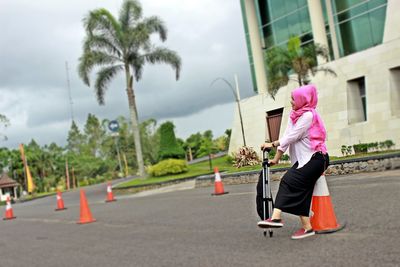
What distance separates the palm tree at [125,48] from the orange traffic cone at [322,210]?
24.8 m

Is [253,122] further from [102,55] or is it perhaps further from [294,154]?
[102,55]

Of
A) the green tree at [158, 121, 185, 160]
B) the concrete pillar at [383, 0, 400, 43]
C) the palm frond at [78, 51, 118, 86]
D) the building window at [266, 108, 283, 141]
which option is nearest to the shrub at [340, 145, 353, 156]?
the building window at [266, 108, 283, 141]

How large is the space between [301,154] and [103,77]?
26.4 metres

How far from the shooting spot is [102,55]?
30.0 meters

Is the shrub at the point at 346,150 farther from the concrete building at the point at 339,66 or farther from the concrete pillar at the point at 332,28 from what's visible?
→ the concrete pillar at the point at 332,28

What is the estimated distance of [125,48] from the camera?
1198 inches

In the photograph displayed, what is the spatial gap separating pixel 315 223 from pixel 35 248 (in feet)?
17.7

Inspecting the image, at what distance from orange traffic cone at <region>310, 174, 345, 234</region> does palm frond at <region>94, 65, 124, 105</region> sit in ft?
85.4

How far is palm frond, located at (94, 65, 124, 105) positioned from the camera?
3048cm

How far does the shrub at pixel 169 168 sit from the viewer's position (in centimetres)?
2894

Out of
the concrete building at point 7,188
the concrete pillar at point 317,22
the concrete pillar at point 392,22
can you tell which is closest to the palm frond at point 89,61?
the concrete pillar at point 317,22

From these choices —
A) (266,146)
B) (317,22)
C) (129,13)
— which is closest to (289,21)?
(317,22)

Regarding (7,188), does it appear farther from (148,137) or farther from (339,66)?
(339,66)

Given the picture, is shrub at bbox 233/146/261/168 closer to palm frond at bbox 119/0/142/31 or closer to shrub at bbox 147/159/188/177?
shrub at bbox 147/159/188/177
